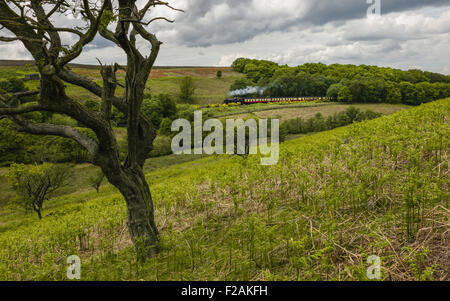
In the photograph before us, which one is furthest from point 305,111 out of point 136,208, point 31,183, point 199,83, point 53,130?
point 53,130

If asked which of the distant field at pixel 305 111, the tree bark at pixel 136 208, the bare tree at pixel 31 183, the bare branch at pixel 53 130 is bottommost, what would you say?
the bare tree at pixel 31 183

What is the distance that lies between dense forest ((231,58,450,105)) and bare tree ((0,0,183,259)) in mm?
100604

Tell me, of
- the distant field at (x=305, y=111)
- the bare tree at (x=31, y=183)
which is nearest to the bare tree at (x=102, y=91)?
the bare tree at (x=31, y=183)

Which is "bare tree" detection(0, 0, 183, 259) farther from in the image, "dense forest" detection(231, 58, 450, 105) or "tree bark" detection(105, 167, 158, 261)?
"dense forest" detection(231, 58, 450, 105)

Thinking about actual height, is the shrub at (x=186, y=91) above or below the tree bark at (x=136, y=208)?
above

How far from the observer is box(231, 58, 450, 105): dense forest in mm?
94394

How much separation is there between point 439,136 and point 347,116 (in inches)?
2678

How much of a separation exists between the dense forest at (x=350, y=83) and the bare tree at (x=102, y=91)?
330ft

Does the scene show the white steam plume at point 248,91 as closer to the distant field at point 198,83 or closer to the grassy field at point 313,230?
the distant field at point 198,83

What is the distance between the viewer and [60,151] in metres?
56.0

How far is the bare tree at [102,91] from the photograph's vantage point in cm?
607

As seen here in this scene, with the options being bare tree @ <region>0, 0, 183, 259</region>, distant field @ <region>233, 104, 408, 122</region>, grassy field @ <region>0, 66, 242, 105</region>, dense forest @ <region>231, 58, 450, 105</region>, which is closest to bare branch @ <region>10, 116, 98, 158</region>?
bare tree @ <region>0, 0, 183, 259</region>

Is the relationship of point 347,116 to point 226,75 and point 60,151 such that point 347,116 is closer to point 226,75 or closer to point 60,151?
point 60,151
